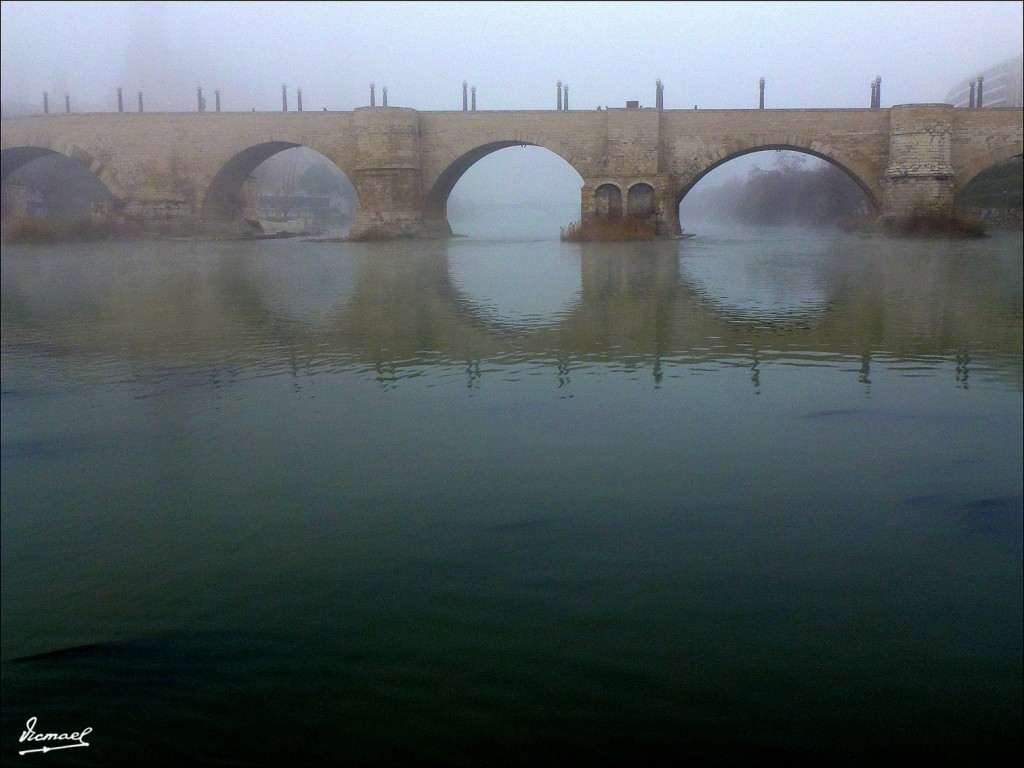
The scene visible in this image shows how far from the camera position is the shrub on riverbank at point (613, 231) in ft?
102

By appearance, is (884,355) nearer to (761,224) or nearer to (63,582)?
(63,582)

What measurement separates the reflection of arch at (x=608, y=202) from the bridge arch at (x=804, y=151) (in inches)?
73.1

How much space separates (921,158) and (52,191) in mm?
38164

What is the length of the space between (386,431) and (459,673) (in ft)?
9.84

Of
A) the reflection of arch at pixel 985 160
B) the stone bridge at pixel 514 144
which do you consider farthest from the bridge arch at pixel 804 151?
the reflection of arch at pixel 985 160

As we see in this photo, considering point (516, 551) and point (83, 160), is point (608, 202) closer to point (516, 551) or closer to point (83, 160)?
point (83, 160)

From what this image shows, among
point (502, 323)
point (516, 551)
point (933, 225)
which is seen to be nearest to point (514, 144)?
point (933, 225)

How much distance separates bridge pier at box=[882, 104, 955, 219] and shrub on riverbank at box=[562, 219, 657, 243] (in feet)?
24.2

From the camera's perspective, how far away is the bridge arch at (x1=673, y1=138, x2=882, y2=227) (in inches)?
1234

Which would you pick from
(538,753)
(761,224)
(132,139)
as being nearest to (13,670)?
(538,753)

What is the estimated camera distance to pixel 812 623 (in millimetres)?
3656

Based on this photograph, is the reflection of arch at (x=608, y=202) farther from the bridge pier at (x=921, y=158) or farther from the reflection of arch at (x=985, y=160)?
the reflection of arch at (x=985, y=160)

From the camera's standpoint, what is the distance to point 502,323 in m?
10.9

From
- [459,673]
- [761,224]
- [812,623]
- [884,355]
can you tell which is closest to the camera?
[459,673]
